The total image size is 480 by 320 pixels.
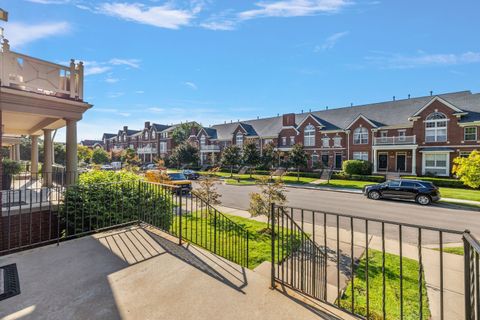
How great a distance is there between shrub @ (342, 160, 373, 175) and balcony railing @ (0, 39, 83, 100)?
28907 millimetres

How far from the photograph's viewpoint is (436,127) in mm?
26594

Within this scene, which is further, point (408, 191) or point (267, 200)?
point (408, 191)

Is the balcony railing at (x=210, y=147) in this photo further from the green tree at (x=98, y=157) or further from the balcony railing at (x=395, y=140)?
the balcony railing at (x=395, y=140)

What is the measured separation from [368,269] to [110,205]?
6.62 metres

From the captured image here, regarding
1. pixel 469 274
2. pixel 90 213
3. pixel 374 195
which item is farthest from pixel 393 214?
pixel 90 213

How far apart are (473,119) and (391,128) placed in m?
7.33

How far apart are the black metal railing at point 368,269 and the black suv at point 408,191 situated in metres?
6.94

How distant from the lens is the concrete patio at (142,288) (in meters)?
2.87

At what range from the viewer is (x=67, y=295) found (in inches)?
125

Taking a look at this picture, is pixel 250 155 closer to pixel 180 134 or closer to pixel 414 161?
pixel 414 161

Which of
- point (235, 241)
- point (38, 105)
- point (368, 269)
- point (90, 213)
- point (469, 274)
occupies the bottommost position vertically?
point (368, 269)

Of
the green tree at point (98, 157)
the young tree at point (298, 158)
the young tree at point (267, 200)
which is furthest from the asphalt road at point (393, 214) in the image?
the green tree at point (98, 157)

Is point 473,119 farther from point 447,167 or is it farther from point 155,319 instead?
point 155,319

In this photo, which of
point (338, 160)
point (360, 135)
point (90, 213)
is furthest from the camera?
point (338, 160)
